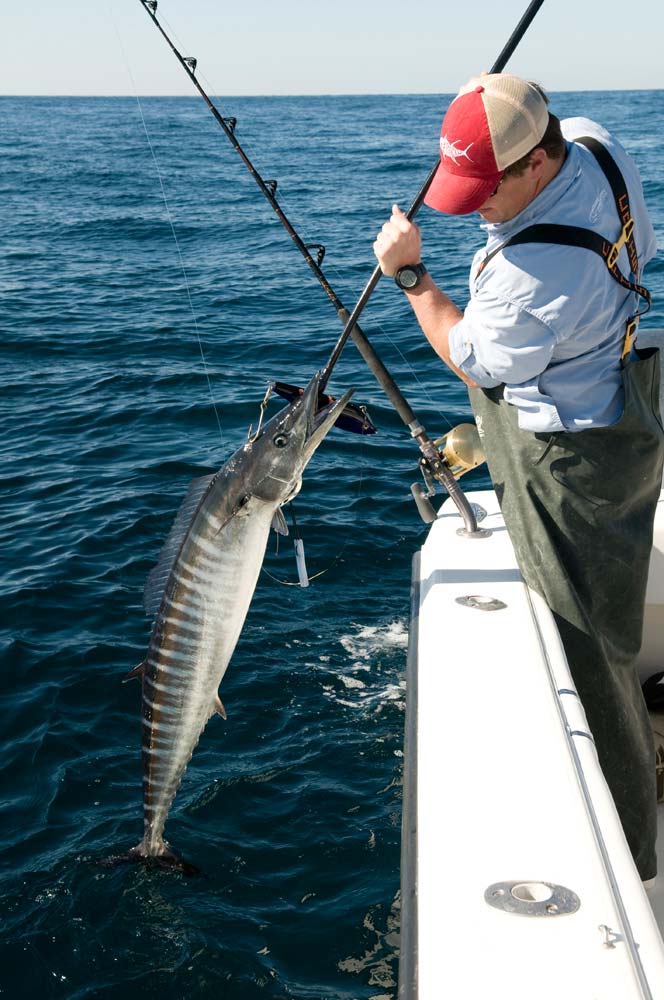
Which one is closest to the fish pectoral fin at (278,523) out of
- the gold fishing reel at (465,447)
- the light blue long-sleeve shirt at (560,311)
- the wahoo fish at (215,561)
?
the wahoo fish at (215,561)

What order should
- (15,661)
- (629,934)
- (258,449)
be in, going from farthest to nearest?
(15,661) < (258,449) < (629,934)

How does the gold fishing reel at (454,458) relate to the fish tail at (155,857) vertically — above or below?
above

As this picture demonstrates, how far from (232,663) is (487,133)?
4.17m

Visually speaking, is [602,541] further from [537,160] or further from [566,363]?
[537,160]

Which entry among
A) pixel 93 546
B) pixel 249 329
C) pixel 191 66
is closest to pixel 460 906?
pixel 191 66

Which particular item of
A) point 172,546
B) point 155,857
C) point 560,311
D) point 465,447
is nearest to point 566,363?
point 560,311

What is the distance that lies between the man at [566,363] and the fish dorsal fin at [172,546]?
84 cm

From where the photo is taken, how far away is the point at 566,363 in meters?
2.60

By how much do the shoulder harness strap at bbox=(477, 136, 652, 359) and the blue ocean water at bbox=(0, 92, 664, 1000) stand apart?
3.78 feet

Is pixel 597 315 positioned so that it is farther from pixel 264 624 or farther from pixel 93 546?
pixel 93 546

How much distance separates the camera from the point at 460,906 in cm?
201

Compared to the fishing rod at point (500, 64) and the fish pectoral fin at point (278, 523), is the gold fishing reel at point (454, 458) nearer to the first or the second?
the fishing rod at point (500, 64)

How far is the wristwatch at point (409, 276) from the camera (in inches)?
112

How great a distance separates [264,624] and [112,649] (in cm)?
98
